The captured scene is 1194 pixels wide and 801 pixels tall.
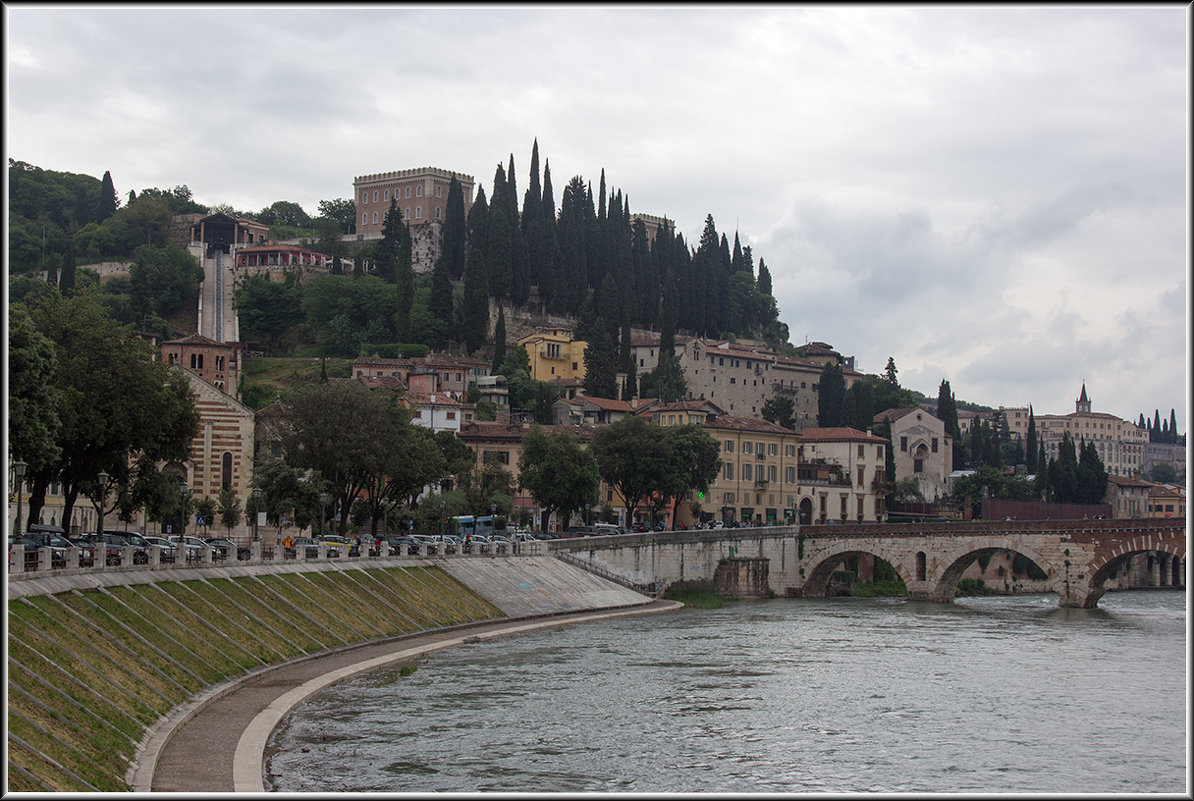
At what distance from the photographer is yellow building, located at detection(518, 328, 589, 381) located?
497ft

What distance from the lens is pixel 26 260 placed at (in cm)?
17062

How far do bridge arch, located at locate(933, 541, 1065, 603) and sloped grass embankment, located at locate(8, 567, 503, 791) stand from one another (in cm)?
4332

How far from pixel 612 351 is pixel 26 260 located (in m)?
79.4

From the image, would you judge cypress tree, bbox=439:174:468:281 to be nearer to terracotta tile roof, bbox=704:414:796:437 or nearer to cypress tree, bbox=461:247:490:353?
cypress tree, bbox=461:247:490:353

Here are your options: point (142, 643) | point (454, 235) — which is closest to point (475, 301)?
point (454, 235)

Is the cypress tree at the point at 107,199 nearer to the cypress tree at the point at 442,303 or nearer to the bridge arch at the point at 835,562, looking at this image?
the cypress tree at the point at 442,303

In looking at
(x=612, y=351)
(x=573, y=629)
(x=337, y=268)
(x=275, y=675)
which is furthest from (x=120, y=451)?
(x=337, y=268)

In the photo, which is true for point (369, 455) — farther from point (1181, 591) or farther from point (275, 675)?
point (1181, 591)

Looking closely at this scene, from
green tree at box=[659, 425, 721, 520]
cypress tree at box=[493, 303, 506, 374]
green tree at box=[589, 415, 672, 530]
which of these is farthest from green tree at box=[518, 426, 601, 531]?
cypress tree at box=[493, 303, 506, 374]

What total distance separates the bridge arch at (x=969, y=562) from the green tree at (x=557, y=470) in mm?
25365

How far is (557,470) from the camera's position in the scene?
9419 cm

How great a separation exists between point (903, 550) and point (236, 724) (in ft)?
225

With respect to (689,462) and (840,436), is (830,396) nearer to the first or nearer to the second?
(840,436)

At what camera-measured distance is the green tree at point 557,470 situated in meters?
94.2
